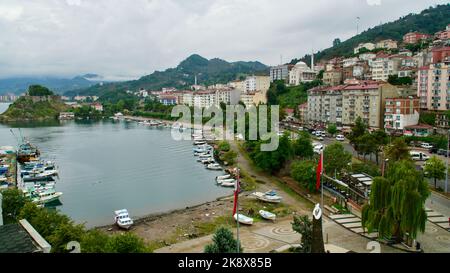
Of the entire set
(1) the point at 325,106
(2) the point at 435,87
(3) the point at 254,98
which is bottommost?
(1) the point at 325,106

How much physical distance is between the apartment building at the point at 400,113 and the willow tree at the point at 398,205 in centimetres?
975

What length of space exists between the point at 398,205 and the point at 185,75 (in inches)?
2787

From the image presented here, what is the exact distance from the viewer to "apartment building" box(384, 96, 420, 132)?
1414 cm

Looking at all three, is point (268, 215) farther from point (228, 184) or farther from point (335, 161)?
point (228, 184)

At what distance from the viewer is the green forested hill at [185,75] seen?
226 feet

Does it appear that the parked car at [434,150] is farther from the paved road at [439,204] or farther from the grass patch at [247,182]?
the grass patch at [247,182]

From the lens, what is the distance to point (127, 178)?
11.6 m

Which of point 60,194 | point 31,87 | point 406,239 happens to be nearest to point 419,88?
point 406,239

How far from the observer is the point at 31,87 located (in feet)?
133

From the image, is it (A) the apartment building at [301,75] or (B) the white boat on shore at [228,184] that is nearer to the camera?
(B) the white boat on shore at [228,184]

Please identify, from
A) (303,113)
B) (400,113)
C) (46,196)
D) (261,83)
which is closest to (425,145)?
(400,113)

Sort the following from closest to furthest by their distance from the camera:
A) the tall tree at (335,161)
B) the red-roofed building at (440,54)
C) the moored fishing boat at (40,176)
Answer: the tall tree at (335,161), the moored fishing boat at (40,176), the red-roofed building at (440,54)

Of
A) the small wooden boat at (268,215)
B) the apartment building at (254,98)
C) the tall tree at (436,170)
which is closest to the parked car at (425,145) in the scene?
the tall tree at (436,170)
